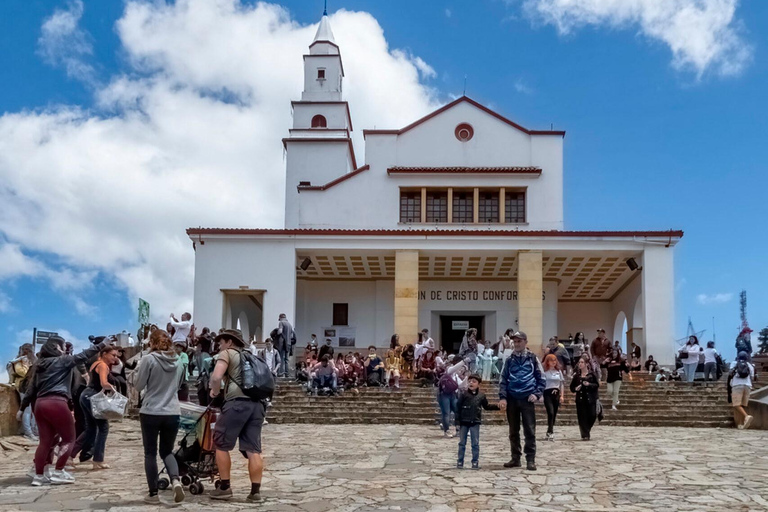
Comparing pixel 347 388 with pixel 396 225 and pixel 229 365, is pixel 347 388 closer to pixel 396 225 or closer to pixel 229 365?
pixel 396 225

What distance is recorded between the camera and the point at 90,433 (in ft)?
34.9

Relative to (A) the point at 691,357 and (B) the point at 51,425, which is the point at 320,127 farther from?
(B) the point at 51,425

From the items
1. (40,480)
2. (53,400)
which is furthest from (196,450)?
(40,480)

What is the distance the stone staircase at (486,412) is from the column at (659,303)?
176 inches

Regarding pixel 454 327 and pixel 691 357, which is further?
pixel 454 327

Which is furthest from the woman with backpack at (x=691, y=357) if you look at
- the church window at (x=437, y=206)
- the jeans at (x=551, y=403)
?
the church window at (x=437, y=206)

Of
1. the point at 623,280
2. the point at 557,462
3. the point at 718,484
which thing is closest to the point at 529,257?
the point at 623,280

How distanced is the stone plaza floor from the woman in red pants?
30cm

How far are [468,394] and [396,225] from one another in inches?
790

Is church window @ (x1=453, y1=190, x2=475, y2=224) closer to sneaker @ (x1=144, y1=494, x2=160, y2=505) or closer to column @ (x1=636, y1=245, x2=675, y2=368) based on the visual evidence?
column @ (x1=636, y1=245, x2=675, y2=368)

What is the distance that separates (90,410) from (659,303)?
65.6ft

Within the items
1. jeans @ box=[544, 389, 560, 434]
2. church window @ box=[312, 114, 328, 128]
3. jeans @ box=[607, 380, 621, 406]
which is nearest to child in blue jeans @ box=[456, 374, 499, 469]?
jeans @ box=[544, 389, 560, 434]

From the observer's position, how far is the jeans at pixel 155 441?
27.0 ft

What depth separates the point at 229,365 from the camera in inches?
326
